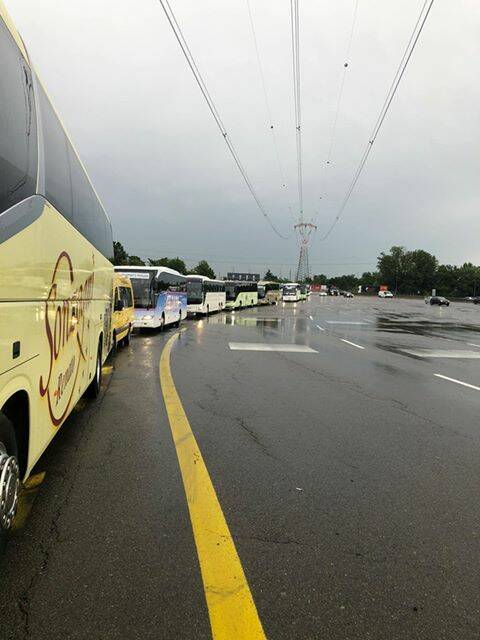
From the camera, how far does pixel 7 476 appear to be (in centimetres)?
259

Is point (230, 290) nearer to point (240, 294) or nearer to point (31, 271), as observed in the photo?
point (240, 294)

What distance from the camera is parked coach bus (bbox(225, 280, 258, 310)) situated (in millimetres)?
41250

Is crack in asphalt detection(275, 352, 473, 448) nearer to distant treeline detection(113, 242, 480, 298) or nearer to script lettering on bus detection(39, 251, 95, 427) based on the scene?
script lettering on bus detection(39, 251, 95, 427)

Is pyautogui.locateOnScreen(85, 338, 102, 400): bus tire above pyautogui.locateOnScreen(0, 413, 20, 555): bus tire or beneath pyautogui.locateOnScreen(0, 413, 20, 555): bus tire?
beneath

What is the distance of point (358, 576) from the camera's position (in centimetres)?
262

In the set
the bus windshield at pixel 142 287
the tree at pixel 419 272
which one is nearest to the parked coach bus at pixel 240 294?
the bus windshield at pixel 142 287

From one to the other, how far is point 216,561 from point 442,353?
42.2ft

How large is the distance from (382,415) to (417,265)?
168 meters

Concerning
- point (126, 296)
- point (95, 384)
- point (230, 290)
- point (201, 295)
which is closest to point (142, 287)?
point (126, 296)

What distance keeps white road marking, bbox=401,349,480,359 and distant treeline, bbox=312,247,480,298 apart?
141077 millimetres

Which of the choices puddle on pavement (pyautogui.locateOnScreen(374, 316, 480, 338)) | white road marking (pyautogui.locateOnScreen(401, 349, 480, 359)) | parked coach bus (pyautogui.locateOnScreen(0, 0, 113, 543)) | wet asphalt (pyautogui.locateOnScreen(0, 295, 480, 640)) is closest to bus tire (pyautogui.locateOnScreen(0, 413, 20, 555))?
parked coach bus (pyautogui.locateOnScreen(0, 0, 113, 543))

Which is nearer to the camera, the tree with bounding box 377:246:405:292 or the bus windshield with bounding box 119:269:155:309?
the bus windshield with bounding box 119:269:155:309

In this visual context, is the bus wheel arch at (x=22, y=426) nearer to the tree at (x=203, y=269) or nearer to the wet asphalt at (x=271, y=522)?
the wet asphalt at (x=271, y=522)

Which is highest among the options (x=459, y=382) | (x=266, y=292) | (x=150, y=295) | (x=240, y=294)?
(x=150, y=295)
